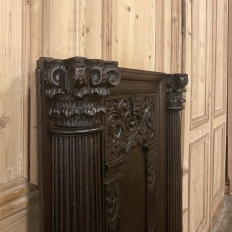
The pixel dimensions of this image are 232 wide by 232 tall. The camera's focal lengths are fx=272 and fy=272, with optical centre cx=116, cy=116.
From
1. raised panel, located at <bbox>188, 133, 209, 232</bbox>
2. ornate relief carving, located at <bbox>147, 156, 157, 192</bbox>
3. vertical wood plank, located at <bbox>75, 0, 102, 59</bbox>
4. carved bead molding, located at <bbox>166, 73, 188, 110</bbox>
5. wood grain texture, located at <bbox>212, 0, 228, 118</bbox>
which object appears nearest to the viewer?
vertical wood plank, located at <bbox>75, 0, 102, 59</bbox>

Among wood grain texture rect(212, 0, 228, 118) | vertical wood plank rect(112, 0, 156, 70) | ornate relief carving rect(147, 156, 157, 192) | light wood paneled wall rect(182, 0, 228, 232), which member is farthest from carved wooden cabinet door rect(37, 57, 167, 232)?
wood grain texture rect(212, 0, 228, 118)

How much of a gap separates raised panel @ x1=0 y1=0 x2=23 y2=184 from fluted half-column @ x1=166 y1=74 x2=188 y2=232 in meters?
0.92

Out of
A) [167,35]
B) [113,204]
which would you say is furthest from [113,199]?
[167,35]

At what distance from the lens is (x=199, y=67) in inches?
82.4

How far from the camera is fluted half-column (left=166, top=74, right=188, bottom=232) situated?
1.46 m

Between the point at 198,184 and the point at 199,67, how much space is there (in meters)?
0.92

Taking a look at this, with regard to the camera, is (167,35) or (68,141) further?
(167,35)

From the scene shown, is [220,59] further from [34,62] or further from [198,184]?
[34,62]

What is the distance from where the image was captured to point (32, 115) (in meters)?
0.75

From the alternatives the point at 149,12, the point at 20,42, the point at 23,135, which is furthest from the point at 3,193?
the point at 149,12

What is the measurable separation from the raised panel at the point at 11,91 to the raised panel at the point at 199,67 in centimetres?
145

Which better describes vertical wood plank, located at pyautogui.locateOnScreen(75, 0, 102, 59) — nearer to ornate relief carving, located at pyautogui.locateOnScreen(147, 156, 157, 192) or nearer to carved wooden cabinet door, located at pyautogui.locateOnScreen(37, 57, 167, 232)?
carved wooden cabinet door, located at pyautogui.locateOnScreen(37, 57, 167, 232)

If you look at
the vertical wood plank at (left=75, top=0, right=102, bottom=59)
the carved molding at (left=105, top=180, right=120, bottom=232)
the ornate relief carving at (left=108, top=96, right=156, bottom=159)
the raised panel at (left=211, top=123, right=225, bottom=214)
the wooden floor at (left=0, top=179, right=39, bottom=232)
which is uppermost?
the vertical wood plank at (left=75, top=0, right=102, bottom=59)

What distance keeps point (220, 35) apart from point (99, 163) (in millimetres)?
2538
